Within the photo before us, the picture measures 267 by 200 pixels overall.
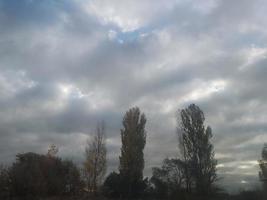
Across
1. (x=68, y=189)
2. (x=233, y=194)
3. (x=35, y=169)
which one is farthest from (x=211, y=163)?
(x=35, y=169)

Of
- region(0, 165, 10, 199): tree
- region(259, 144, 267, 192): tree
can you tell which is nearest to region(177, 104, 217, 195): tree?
region(259, 144, 267, 192): tree

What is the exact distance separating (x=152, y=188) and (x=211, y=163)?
10.6 meters

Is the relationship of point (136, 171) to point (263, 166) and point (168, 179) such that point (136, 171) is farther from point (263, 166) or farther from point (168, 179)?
point (263, 166)

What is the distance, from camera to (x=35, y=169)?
133ft

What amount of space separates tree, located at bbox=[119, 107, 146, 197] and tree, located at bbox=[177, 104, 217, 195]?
5.97 meters

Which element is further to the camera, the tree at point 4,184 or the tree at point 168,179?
the tree at point 168,179

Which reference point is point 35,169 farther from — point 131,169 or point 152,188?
point 152,188

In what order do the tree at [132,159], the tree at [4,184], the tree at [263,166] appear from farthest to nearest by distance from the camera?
1. the tree at [263,166]
2. the tree at [132,159]
3. the tree at [4,184]

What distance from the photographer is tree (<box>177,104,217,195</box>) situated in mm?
45303

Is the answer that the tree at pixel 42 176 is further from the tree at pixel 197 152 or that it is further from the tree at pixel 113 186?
the tree at pixel 197 152

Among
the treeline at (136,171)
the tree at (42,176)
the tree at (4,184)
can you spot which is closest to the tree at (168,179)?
the treeline at (136,171)

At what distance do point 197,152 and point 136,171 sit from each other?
28.9ft

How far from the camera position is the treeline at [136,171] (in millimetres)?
44781

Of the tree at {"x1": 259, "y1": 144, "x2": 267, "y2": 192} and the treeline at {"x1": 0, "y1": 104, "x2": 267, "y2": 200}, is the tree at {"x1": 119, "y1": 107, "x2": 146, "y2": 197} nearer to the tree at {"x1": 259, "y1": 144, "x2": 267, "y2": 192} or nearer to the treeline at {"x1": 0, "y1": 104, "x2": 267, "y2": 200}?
the treeline at {"x1": 0, "y1": 104, "x2": 267, "y2": 200}
